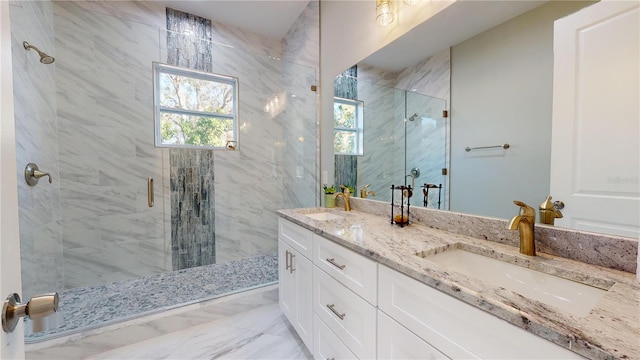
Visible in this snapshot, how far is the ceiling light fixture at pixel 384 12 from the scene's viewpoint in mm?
1564

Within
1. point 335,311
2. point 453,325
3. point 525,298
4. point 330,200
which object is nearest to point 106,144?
point 330,200

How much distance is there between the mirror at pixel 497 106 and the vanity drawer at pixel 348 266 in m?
0.61

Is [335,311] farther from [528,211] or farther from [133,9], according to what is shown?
[133,9]

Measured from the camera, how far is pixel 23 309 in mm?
416

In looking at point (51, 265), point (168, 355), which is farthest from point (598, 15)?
point (51, 265)

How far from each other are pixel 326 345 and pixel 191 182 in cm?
215

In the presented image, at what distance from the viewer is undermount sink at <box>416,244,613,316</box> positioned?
0.68 metres

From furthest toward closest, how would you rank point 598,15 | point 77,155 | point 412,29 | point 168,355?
1. point 77,155
2. point 168,355
3. point 412,29
4. point 598,15

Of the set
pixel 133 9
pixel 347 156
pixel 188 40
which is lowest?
pixel 347 156

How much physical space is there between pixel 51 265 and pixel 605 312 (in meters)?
3.10

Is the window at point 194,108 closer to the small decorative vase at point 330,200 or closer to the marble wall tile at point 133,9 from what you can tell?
the marble wall tile at point 133,9

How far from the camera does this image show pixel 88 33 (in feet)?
7.16

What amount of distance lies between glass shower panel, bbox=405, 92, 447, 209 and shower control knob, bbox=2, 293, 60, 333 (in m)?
1.44

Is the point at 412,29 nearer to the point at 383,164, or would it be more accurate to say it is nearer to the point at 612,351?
the point at 383,164
